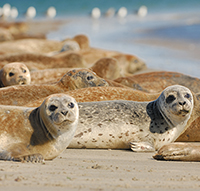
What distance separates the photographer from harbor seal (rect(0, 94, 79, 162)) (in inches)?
151

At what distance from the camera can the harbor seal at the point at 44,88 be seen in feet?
21.6

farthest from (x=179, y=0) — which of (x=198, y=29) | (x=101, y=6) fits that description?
(x=198, y=29)

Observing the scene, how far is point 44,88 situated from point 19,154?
3.17m

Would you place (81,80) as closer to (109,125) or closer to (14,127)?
(109,125)

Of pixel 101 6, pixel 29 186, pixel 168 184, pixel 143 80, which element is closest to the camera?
pixel 29 186

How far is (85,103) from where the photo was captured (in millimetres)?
5559

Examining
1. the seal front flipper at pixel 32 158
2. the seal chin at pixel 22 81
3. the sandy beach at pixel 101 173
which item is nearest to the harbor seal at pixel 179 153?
the sandy beach at pixel 101 173

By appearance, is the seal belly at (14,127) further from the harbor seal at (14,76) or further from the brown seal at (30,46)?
the brown seal at (30,46)

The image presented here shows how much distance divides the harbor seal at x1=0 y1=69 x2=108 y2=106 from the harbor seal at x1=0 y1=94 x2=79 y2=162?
97.5 inches

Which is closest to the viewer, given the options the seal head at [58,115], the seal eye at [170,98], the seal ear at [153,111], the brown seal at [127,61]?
the seal head at [58,115]

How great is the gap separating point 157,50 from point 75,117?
15.1 meters

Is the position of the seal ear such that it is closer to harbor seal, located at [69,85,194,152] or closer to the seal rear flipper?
harbor seal, located at [69,85,194,152]

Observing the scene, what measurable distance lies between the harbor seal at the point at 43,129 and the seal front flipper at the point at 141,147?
1.31 m

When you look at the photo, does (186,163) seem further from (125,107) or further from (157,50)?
(157,50)
